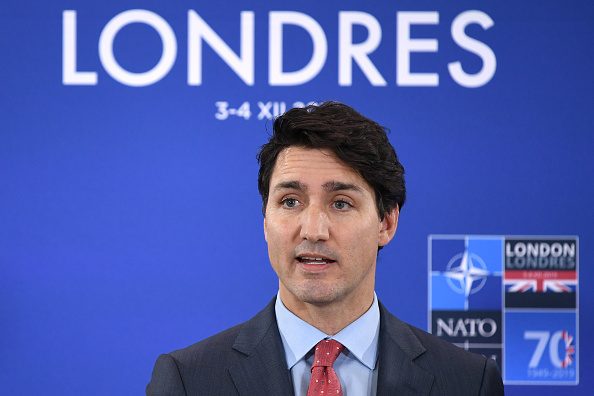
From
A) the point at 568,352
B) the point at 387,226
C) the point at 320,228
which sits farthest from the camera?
the point at 568,352

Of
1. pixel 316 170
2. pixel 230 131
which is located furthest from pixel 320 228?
pixel 230 131

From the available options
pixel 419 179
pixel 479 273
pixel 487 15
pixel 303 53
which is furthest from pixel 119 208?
pixel 487 15

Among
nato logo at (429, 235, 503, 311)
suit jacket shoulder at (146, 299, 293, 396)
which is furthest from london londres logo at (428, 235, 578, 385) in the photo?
suit jacket shoulder at (146, 299, 293, 396)

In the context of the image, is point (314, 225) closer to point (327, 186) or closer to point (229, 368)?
point (327, 186)

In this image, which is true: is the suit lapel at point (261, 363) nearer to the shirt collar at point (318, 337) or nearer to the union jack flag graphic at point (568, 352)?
the shirt collar at point (318, 337)

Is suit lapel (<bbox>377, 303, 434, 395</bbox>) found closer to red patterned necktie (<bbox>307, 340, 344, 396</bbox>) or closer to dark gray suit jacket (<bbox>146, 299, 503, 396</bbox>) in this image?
dark gray suit jacket (<bbox>146, 299, 503, 396</bbox>)

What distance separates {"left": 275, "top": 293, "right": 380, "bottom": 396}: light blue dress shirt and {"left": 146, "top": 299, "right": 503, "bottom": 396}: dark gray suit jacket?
0.07 feet

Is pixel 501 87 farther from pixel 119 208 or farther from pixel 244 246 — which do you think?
pixel 119 208

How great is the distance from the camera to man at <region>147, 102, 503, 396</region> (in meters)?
1.53

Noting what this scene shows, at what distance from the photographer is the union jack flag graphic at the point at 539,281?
2871 millimetres

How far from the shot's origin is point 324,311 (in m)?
1.58

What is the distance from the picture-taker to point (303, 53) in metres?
2.89

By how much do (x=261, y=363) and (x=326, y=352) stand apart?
0.14 m

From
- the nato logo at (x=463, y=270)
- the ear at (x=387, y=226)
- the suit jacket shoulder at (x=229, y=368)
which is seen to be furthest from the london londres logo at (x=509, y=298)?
the suit jacket shoulder at (x=229, y=368)
